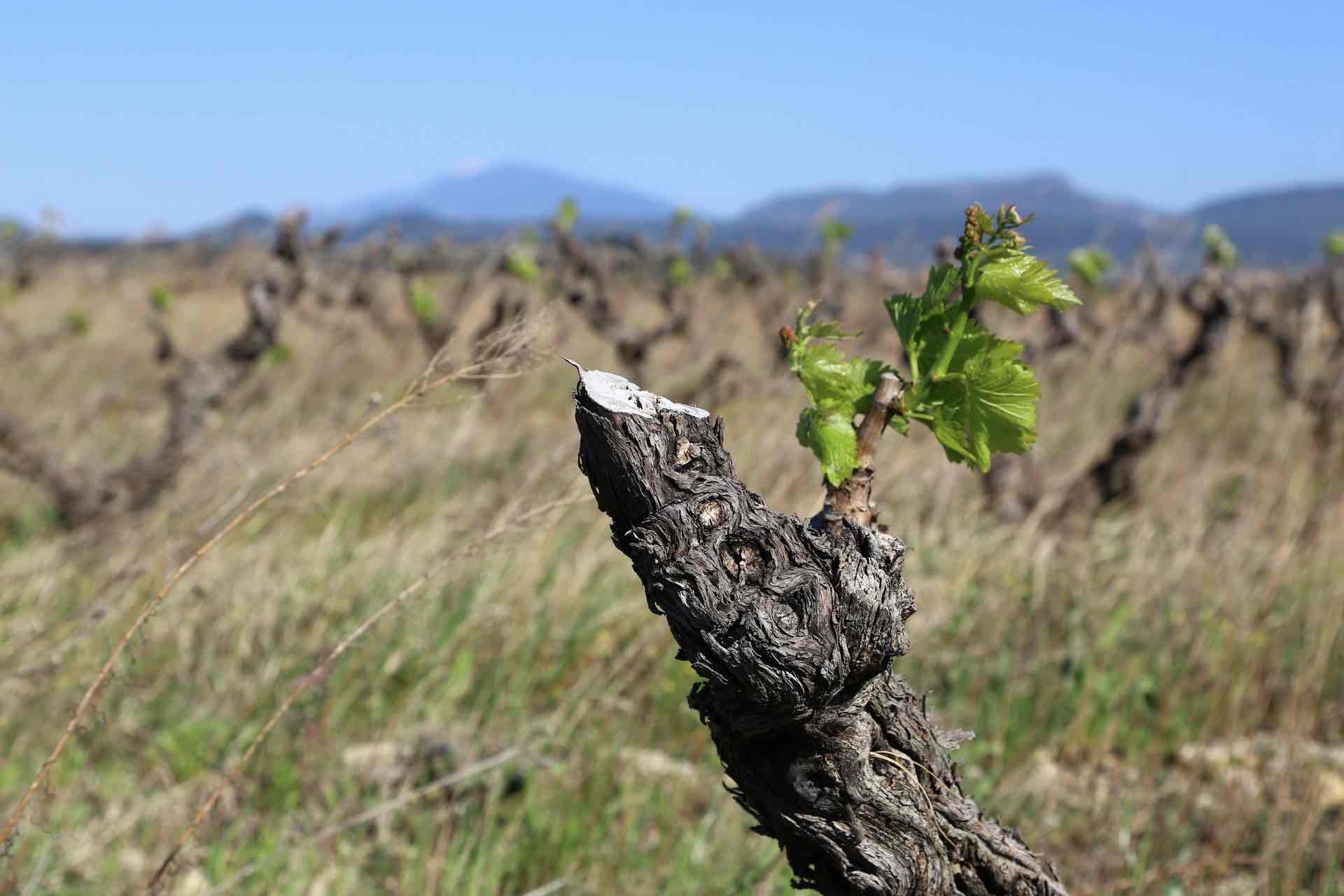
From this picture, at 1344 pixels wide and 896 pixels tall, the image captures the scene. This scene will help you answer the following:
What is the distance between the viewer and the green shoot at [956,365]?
1.03 m

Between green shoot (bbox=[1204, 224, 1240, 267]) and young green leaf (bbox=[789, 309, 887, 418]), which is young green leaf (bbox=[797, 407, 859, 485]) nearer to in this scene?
young green leaf (bbox=[789, 309, 887, 418])

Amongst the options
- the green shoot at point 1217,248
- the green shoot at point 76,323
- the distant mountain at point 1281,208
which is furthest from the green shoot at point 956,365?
the distant mountain at point 1281,208

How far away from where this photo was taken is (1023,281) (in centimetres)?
103

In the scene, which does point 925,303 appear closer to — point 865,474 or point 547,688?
point 865,474

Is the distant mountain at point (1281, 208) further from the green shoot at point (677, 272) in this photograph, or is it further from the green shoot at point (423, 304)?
the green shoot at point (423, 304)

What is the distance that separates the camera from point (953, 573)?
155 inches

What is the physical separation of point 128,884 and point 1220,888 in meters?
2.59

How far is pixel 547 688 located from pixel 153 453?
10.4 feet

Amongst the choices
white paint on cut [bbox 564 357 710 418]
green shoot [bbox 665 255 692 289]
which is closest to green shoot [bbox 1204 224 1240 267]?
green shoot [bbox 665 255 692 289]

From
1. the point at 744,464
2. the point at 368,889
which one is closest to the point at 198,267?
the point at 744,464

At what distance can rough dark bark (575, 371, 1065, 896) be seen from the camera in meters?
0.95

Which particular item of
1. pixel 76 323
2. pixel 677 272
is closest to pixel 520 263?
pixel 677 272

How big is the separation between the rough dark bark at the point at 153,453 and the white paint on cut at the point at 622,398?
490 cm

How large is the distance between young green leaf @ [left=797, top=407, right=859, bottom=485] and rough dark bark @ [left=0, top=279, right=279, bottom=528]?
4920 millimetres
